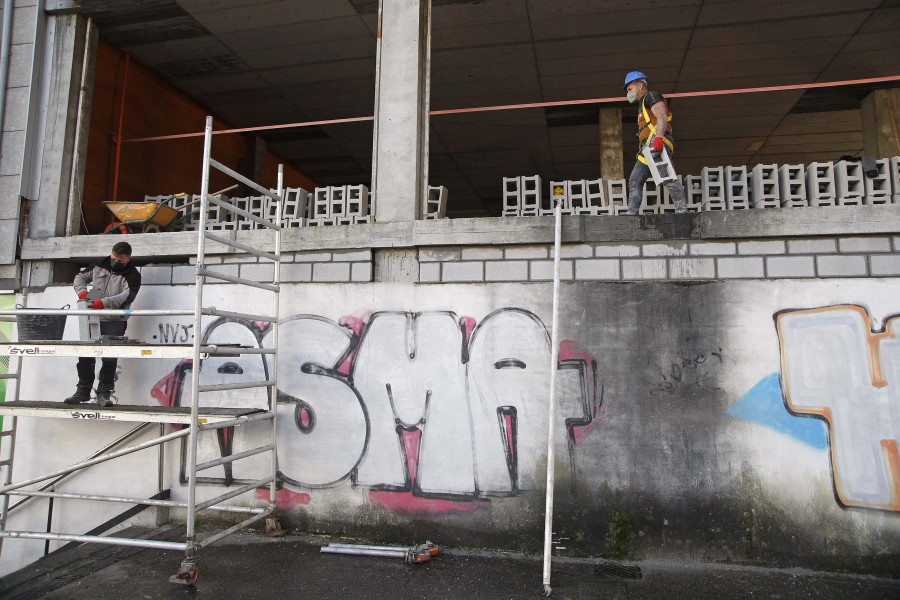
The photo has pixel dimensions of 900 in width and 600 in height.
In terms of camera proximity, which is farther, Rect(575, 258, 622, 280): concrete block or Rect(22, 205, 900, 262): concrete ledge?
Rect(575, 258, 622, 280): concrete block

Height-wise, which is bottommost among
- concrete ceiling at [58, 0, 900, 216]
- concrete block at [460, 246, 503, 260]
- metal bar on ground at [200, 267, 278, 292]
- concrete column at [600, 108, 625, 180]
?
metal bar on ground at [200, 267, 278, 292]

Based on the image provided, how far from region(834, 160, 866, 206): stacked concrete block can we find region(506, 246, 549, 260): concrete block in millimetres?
2515

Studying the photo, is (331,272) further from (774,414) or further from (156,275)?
(774,414)

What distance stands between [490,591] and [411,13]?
475 centimetres

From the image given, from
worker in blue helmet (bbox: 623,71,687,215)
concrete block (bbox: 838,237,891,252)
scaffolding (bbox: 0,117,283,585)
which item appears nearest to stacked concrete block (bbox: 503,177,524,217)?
worker in blue helmet (bbox: 623,71,687,215)

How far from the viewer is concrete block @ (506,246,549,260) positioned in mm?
4520

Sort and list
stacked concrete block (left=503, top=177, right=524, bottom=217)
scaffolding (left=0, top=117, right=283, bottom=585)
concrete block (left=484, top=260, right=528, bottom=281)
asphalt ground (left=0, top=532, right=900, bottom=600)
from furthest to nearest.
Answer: stacked concrete block (left=503, top=177, right=524, bottom=217), concrete block (left=484, top=260, right=528, bottom=281), scaffolding (left=0, top=117, right=283, bottom=585), asphalt ground (left=0, top=532, right=900, bottom=600)

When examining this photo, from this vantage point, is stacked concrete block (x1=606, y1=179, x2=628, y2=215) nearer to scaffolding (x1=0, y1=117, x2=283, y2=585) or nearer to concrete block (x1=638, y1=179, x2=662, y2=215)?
concrete block (x1=638, y1=179, x2=662, y2=215)

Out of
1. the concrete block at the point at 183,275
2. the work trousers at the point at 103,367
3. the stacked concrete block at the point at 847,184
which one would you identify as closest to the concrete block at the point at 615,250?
the stacked concrete block at the point at 847,184

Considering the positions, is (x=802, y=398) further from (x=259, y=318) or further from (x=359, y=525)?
(x=259, y=318)

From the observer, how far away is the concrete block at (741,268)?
425cm

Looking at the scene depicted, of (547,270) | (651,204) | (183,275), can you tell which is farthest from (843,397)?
(183,275)

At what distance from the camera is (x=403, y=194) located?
4.84m

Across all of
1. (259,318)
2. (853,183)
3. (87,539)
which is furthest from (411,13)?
(87,539)
